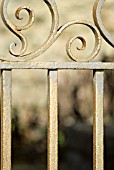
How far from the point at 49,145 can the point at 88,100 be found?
3.28m

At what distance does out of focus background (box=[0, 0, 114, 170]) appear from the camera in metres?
4.86

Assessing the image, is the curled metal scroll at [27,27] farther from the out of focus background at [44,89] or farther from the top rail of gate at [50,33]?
the out of focus background at [44,89]

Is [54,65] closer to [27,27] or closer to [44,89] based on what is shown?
[27,27]

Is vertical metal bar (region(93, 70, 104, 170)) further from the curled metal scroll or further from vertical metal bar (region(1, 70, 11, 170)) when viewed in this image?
vertical metal bar (region(1, 70, 11, 170))

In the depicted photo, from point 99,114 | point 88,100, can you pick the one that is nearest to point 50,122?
point 99,114

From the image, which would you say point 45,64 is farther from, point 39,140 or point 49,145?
point 39,140

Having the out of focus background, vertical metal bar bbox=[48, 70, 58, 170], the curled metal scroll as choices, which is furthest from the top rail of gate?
the out of focus background

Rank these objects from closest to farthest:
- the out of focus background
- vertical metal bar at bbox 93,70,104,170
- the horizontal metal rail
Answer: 1. the horizontal metal rail
2. vertical metal bar at bbox 93,70,104,170
3. the out of focus background

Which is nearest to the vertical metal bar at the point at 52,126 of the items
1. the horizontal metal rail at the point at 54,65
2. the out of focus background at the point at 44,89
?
the horizontal metal rail at the point at 54,65

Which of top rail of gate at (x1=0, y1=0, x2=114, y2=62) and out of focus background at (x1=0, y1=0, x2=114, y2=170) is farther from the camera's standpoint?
out of focus background at (x1=0, y1=0, x2=114, y2=170)

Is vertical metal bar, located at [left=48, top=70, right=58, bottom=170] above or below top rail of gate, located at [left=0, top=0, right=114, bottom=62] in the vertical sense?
below

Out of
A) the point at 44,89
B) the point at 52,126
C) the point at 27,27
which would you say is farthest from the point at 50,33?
the point at 44,89

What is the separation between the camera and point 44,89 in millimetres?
4906

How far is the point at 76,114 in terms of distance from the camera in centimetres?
502
